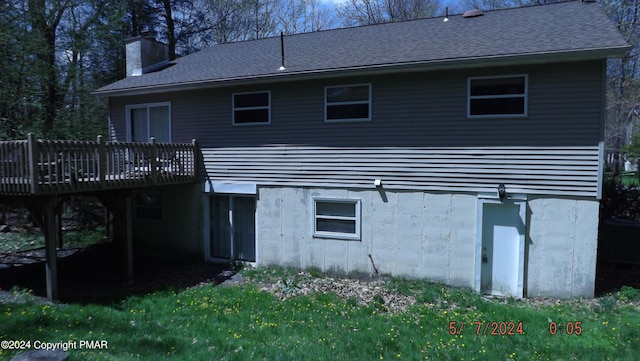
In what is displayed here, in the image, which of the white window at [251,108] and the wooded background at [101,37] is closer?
the white window at [251,108]

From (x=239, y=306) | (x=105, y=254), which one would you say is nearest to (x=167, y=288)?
(x=239, y=306)

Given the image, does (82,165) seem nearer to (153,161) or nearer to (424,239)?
(153,161)

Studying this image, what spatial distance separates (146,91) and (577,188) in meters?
11.3

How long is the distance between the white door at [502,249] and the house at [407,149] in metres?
0.03

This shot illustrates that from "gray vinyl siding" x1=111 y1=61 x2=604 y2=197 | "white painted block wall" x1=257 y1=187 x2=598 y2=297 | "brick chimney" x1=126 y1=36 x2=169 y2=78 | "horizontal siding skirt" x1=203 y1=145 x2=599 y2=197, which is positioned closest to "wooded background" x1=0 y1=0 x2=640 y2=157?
"brick chimney" x1=126 y1=36 x2=169 y2=78

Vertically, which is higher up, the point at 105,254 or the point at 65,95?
the point at 65,95

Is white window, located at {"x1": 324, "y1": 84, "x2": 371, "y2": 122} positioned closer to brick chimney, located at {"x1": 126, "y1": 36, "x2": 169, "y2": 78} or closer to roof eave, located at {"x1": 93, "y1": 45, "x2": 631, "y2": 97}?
roof eave, located at {"x1": 93, "y1": 45, "x2": 631, "y2": 97}

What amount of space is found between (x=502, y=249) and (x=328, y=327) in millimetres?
4367

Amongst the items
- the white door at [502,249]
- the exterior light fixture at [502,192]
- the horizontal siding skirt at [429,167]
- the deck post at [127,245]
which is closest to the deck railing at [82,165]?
the deck post at [127,245]

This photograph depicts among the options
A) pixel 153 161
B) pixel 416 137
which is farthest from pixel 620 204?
pixel 153 161

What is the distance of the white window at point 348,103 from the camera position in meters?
9.75

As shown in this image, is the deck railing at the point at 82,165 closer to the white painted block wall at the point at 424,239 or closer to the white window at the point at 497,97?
the white painted block wall at the point at 424,239

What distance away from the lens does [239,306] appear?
7.80 meters

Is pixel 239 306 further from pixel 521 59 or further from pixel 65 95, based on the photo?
pixel 65 95
